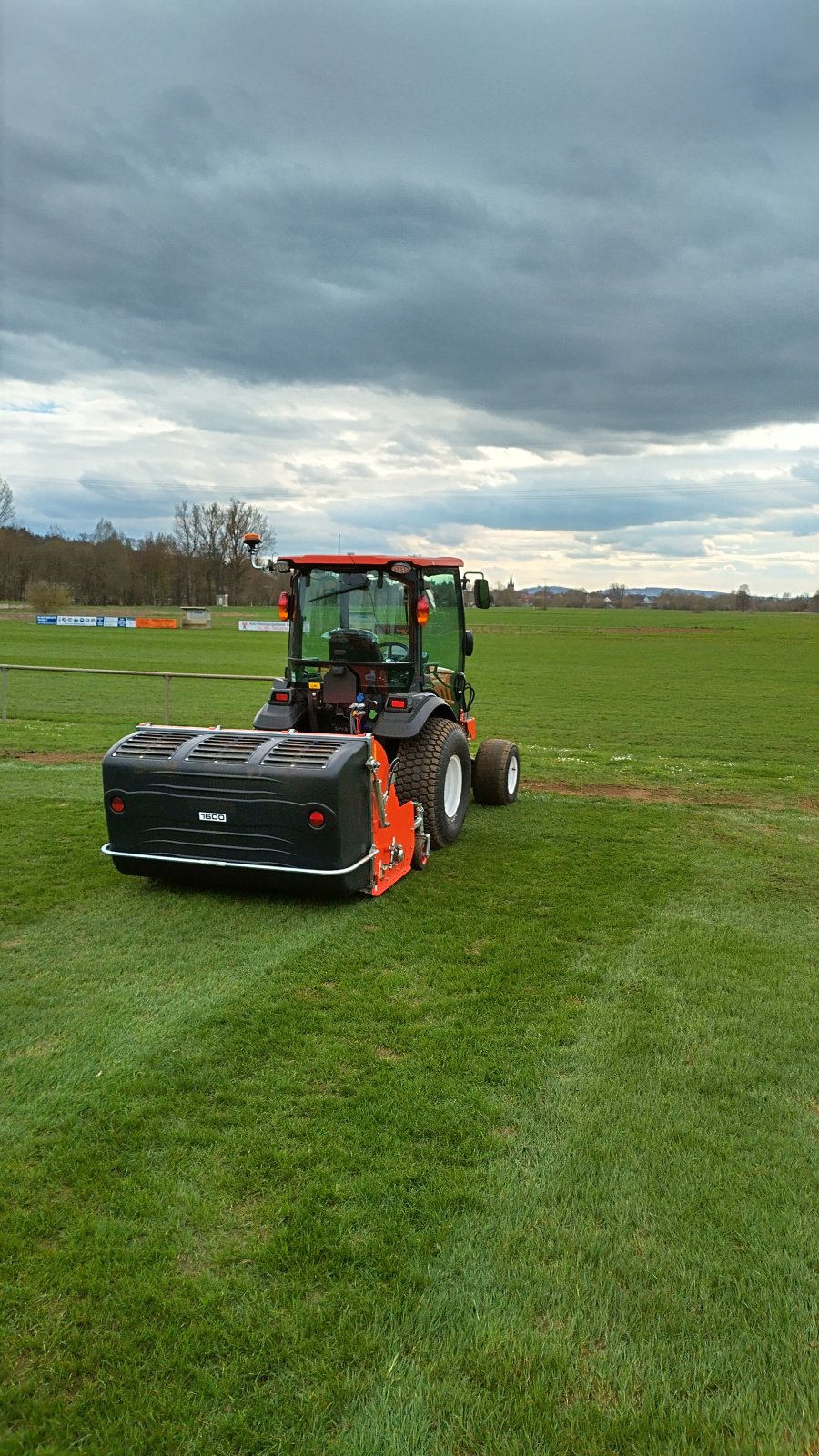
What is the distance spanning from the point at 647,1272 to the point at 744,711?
21.5 metres

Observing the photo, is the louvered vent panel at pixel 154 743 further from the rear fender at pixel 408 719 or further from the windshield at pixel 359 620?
the windshield at pixel 359 620

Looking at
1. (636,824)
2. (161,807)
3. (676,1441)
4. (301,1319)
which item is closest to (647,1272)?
(676,1441)

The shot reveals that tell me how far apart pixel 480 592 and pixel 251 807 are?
394 cm

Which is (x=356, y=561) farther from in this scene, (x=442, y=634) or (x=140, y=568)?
(x=140, y=568)

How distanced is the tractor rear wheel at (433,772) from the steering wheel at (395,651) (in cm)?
61

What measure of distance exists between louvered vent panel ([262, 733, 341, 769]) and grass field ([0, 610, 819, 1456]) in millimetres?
1059

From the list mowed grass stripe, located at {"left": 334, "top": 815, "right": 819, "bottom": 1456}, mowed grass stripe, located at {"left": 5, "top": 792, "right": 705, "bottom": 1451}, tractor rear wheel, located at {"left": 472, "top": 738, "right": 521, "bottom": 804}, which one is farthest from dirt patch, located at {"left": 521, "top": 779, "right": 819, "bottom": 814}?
mowed grass stripe, located at {"left": 334, "top": 815, "right": 819, "bottom": 1456}

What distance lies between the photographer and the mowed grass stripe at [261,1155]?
2.75 metres

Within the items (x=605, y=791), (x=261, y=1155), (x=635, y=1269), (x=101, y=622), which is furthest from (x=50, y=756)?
(x=101, y=622)

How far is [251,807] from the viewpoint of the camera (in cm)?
659

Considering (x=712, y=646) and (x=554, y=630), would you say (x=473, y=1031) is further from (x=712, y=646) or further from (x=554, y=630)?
(x=554, y=630)

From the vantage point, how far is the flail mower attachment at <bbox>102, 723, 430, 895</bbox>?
6.51 m

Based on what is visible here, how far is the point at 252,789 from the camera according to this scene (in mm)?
6578

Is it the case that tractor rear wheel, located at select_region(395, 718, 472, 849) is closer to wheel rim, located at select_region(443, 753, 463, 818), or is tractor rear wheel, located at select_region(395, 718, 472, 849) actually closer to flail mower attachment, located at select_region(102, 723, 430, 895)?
wheel rim, located at select_region(443, 753, 463, 818)
